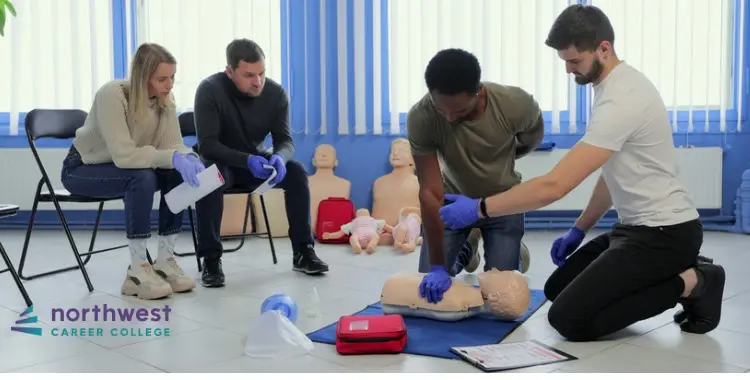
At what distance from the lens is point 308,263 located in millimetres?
3086

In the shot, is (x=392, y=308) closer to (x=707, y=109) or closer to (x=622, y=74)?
(x=622, y=74)

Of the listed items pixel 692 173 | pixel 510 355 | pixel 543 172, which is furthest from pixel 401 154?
pixel 510 355

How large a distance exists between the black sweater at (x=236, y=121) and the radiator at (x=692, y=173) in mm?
1696

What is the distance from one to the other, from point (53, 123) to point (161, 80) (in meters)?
0.57

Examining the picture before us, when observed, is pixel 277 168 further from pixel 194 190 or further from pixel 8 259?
pixel 8 259

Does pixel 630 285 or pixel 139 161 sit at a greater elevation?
pixel 139 161

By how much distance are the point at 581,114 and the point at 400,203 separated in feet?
3.87

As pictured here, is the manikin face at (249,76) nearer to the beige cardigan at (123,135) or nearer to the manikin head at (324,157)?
the beige cardigan at (123,135)

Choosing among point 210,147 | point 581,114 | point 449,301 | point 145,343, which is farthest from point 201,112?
point 581,114

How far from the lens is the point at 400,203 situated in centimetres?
421

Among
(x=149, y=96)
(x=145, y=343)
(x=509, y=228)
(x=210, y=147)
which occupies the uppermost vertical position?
(x=149, y=96)

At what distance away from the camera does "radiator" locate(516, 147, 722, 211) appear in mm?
4254

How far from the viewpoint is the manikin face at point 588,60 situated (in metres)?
2.00

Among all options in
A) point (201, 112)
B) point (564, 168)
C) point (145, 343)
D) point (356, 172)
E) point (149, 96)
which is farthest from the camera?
point (356, 172)
